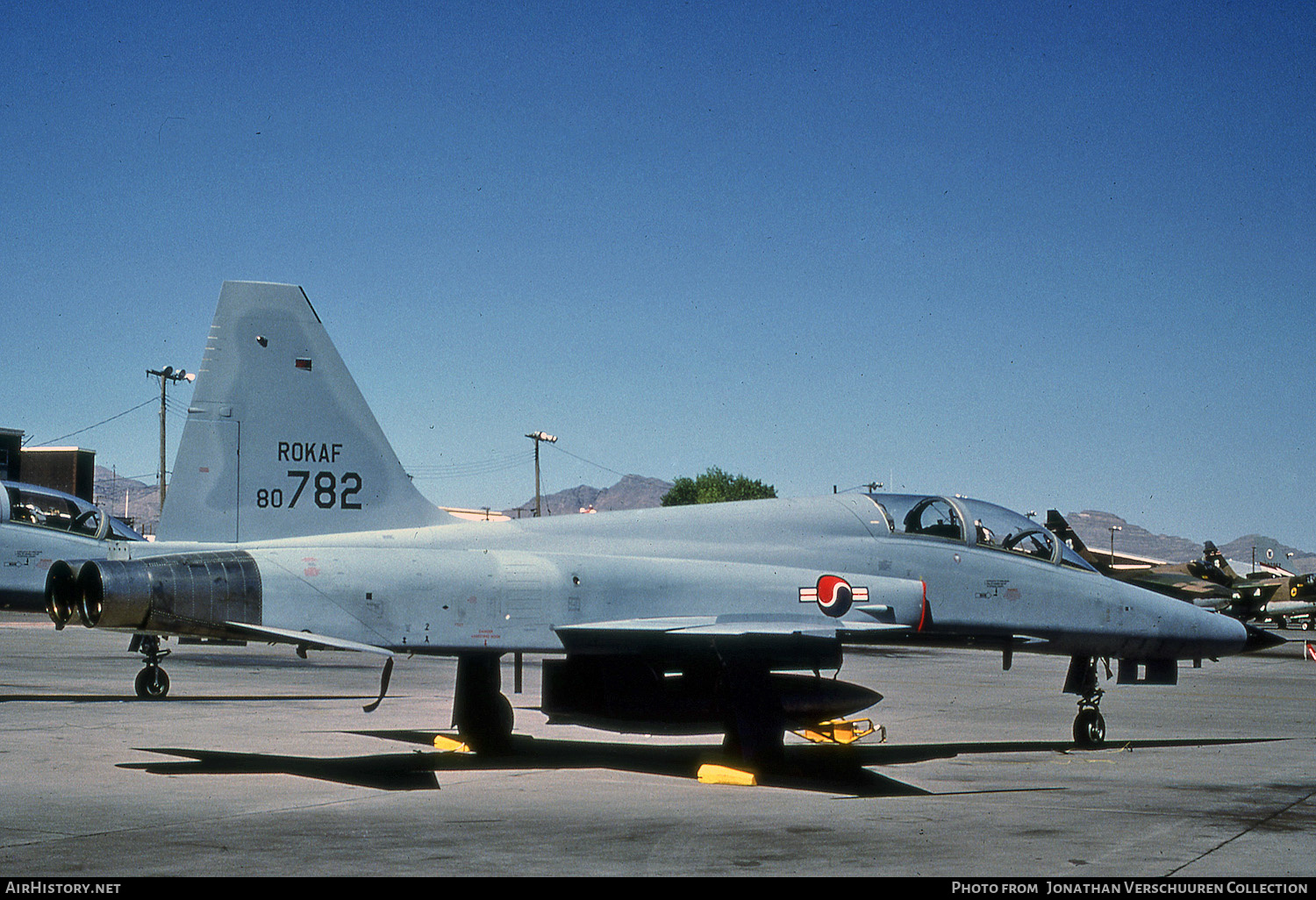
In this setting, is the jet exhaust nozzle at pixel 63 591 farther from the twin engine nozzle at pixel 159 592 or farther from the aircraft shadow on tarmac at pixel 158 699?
the aircraft shadow on tarmac at pixel 158 699

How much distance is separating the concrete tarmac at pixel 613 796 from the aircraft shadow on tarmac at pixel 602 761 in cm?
6

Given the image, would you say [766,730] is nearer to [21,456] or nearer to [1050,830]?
[1050,830]

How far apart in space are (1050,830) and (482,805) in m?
4.55

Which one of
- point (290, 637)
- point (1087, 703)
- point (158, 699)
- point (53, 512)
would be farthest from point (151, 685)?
point (1087, 703)

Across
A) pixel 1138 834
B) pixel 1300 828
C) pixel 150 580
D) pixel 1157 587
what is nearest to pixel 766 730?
pixel 1138 834

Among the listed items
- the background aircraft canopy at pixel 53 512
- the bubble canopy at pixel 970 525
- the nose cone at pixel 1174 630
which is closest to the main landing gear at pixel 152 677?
the background aircraft canopy at pixel 53 512

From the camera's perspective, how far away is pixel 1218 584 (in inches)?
1692

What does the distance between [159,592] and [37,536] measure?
9.79 metres

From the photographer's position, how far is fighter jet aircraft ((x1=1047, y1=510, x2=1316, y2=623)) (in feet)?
69.5

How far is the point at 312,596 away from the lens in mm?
12031

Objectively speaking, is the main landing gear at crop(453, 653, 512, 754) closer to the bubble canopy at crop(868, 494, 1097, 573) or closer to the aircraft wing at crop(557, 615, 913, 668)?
the aircraft wing at crop(557, 615, 913, 668)

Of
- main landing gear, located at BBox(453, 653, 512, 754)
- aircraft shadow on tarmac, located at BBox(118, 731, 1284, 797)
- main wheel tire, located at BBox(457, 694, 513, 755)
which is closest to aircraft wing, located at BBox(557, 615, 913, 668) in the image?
aircraft shadow on tarmac, located at BBox(118, 731, 1284, 797)

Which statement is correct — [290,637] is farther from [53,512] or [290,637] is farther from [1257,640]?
[1257,640]

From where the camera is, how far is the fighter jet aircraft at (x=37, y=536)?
19297mm
